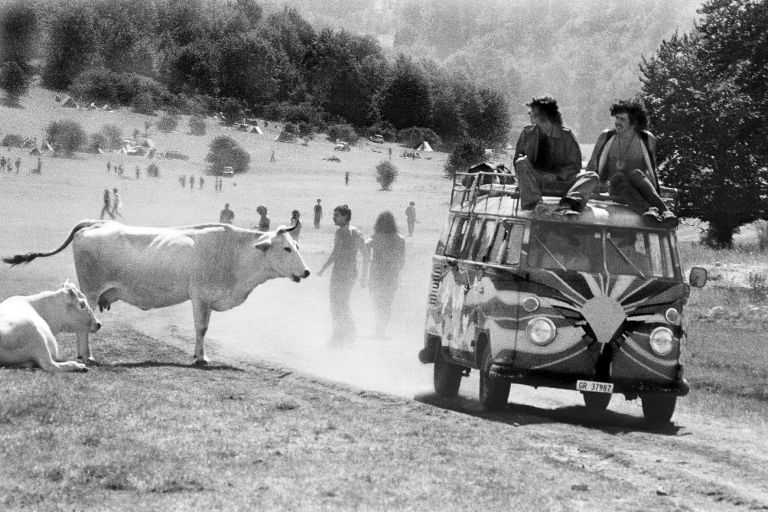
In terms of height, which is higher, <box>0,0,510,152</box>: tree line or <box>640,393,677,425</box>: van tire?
<box>0,0,510,152</box>: tree line

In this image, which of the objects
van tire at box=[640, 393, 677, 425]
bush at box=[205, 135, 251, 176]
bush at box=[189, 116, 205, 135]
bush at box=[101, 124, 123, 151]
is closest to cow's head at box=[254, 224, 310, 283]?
van tire at box=[640, 393, 677, 425]

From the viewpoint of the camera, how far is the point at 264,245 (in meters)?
17.4

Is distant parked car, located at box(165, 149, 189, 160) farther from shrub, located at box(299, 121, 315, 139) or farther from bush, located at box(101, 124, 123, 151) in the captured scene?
shrub, located at box(299, 121, 315, 139)

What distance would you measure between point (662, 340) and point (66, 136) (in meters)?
94.8

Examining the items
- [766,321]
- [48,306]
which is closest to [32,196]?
[766,321]

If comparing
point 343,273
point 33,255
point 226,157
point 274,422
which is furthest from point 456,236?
point 226,157

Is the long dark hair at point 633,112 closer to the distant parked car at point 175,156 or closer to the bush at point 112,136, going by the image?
the distant parked car at point 175,156

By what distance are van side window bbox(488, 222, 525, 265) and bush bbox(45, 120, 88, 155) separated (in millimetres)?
89830

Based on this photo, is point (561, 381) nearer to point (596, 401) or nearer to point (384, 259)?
point (596, 401)

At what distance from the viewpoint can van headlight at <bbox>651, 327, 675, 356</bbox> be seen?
1312cm

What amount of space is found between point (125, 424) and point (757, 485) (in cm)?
529

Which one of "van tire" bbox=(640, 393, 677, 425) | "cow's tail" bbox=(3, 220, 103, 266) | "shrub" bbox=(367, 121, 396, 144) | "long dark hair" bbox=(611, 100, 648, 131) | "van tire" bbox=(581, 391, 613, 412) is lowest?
"van tire" bbox=(581, 391, 613, 412)

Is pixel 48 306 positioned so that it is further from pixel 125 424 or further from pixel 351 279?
pixel 351 279

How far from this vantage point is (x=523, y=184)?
44.4ft
